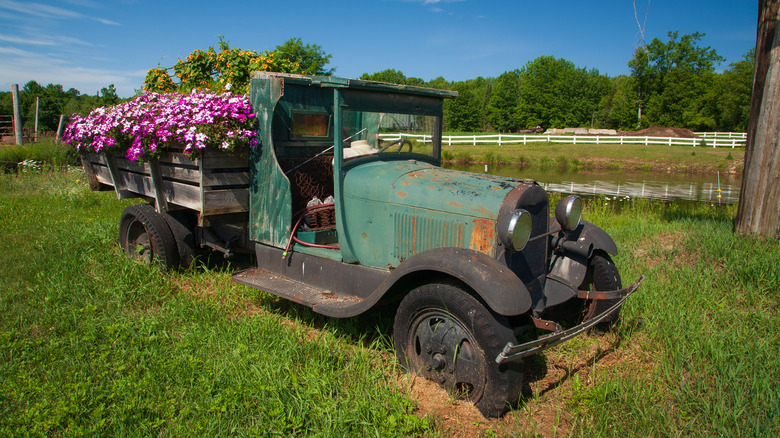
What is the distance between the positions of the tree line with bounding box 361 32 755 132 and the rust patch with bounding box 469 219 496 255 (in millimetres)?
45012

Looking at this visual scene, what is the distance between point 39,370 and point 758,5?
24.7 feet

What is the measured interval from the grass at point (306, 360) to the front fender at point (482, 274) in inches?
27.6

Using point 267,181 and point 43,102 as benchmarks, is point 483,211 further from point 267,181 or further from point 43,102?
point 43,102

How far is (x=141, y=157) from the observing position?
4.57 metres

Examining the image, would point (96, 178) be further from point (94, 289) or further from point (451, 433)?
point (451, 433)

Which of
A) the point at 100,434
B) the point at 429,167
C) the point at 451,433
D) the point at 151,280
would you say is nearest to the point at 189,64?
the point at 151,280

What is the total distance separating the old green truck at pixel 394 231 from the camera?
2.85 m

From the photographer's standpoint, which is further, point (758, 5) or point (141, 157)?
point (758, 5)

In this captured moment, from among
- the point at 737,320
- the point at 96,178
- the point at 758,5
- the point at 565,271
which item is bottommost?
the point at 737,320

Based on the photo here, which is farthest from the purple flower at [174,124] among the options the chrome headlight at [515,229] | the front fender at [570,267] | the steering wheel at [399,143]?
the front fender at [570,267]

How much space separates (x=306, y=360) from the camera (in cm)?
328

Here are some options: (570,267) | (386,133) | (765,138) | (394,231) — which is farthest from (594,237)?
(765,138)

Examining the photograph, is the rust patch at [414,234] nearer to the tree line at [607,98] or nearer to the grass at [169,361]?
the grass at [169,361]

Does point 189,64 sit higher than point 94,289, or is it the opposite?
point 189,64
